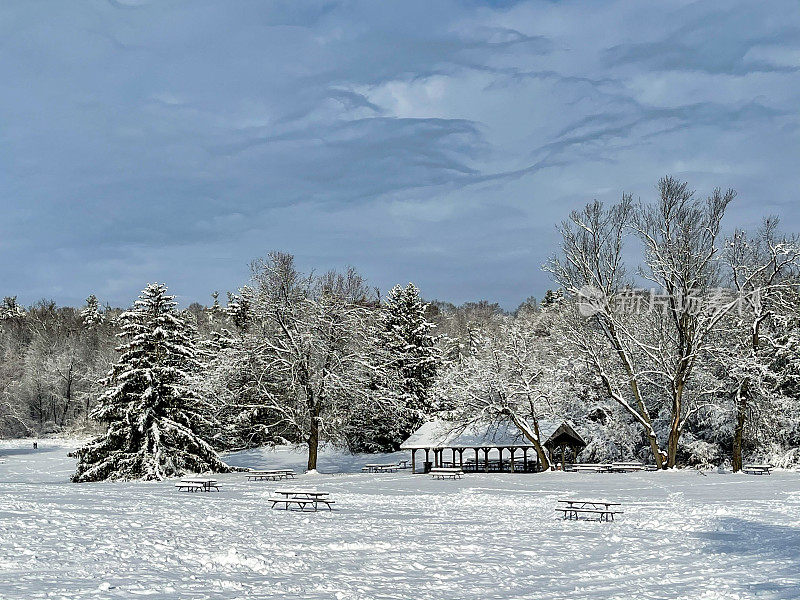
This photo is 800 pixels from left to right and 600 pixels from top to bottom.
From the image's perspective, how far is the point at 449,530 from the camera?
1692cm

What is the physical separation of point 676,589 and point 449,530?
6773mm

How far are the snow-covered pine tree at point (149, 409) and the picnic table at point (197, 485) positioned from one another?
6.86 metres

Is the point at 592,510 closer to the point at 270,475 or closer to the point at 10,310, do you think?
the point at 270,475

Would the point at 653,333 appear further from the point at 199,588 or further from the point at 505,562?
the point at 199,588

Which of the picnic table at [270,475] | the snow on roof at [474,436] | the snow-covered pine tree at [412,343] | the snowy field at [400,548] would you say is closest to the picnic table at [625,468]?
the snow on roof at [474,436]

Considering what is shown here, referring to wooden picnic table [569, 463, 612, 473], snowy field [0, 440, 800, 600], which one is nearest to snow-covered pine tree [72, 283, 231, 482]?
snowy field [0, 440, 800, 600]

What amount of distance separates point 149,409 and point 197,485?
28.9ft

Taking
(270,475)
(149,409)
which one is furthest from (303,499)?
(149,409)

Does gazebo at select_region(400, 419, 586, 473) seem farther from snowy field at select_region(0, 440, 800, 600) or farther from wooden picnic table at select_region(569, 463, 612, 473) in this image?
snowy field at select_region(0, 440, 800, 600)

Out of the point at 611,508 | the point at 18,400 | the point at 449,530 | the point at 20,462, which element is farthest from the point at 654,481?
the point at 18,400

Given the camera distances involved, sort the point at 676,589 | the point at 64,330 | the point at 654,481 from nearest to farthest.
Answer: the point at 676,589 < the point at 654,481 < the point at 64,330

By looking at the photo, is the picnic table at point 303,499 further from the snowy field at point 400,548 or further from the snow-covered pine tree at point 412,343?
the snow-covered pine tree at point 412,343

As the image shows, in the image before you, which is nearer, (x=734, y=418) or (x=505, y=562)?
(x=505, y=562)

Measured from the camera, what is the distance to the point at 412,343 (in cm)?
5753
